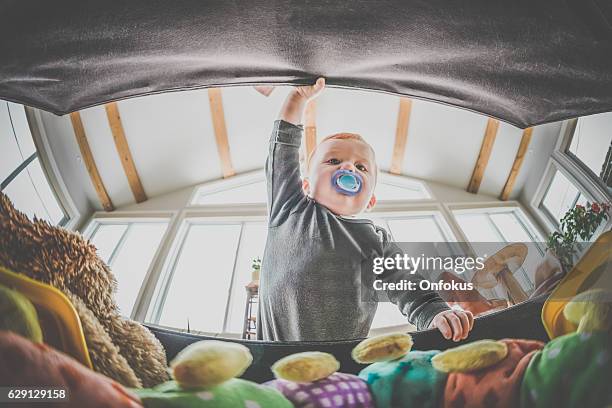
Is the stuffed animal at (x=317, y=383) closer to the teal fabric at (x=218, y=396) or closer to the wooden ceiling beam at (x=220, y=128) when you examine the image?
the teal fabric at (x=218, y=396)

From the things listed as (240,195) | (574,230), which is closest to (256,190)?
(240,195)

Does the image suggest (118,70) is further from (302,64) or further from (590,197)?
(590,197)

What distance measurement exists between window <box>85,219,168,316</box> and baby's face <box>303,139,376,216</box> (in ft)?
0.77

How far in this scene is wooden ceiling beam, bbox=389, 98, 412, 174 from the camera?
0.61 meters

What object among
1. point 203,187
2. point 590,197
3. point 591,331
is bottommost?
point 591,331

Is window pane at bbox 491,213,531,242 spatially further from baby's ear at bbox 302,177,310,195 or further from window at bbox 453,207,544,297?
baby's ear at bbox 302,177,310,195

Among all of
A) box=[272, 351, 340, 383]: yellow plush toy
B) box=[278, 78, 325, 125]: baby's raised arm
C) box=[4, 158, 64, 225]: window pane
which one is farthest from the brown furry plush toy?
box=[278, 78, 325, 125]: baby's raised arm

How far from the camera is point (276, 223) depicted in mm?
613

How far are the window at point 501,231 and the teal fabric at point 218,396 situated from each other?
1.01ft

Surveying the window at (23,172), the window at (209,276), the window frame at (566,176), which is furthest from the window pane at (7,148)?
the window frame at (566,176)

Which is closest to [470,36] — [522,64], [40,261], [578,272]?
[522,64]

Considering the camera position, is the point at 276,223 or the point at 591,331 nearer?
the point at 591,331

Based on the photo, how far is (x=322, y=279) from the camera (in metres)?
0.53

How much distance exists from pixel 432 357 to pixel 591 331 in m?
0.18
